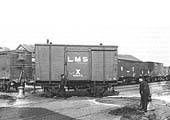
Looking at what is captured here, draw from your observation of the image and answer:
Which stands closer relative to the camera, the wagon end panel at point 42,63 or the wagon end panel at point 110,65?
the wagon end panel at point 42,63

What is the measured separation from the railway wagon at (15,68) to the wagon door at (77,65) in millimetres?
3952

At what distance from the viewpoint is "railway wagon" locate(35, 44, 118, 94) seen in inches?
603

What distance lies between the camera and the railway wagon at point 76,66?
50.3 ft

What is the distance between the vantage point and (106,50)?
15.8 meters

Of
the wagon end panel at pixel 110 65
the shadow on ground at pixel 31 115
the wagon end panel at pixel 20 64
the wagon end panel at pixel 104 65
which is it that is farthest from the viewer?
the wagon end panel at pixel 20 64

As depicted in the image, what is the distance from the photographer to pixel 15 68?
60.0 ft

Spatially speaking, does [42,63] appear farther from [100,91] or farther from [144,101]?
[144,101]

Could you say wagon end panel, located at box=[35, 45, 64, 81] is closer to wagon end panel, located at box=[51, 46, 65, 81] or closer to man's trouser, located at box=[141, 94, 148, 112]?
wagon end panel, located at box=[51, 46, 65, 81]

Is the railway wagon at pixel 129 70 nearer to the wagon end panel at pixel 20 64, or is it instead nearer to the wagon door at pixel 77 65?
the wagon door at pixel 77 65

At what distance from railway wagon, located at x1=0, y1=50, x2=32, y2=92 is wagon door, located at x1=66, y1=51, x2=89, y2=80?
3.95m

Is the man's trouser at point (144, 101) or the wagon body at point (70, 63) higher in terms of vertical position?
the wagon body at point (70, 63)

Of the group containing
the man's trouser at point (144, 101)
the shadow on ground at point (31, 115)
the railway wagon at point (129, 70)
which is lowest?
the shadow on ground at point (31, 115)

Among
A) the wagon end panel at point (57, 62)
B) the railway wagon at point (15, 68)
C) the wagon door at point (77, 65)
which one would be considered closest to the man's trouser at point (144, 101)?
the wagon door at point (77, 65)

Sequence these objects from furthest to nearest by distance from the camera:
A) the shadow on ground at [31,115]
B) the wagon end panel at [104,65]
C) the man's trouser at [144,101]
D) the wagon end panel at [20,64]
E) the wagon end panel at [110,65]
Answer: the wagon end panel at [20,64] → the wagon end panel at [110,65] → the wagon end panel at [104,65] → the man's trouser at [144,101] → the shadow on ground at [31,115]
